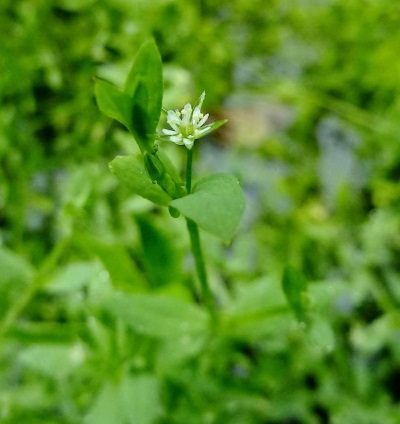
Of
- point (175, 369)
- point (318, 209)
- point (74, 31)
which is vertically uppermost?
point (74, 31)

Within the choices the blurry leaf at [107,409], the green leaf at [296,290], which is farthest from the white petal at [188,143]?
the blurry leaf at [107,409]

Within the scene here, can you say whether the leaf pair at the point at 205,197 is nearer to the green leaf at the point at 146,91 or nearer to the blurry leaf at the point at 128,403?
the green leaf at the point at 146,91

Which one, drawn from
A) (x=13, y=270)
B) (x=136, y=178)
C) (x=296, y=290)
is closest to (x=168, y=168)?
(x=136, y=178)

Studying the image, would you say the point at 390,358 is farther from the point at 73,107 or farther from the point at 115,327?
the point at 73,107

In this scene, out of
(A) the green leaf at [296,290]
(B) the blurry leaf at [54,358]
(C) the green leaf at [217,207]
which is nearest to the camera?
(C) the green leaf at [217,207]

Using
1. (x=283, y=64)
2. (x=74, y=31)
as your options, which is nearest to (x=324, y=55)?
(x=283, y=64)

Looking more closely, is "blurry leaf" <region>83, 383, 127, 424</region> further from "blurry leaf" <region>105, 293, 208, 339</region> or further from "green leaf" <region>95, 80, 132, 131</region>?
"green leaf" <region>95, 80, 132, 131</region>

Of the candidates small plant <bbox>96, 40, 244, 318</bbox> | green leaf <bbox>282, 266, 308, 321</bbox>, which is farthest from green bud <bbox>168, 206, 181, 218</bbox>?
green leaf <bbox>282, 266, 308, 321</bbox>
